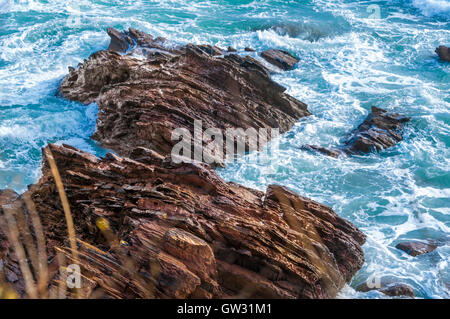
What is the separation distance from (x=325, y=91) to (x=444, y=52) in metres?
8.43

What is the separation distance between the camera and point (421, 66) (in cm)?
2233

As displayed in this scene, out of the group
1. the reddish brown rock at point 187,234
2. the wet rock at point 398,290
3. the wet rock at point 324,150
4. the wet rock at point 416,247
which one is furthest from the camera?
the wet rock at point 324,150

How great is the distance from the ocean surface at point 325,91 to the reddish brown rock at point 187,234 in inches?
61.7

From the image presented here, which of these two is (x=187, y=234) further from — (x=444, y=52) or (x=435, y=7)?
(x=435, y=7)

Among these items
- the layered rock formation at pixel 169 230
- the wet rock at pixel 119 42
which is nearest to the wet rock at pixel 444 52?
the layered rock formation at pixel 169 230

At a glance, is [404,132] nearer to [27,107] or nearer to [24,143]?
[24,143]

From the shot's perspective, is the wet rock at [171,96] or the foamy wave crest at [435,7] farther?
the foamy wave crest at [435,7]

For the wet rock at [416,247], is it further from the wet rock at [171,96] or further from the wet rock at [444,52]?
the wet rock at [444,52]

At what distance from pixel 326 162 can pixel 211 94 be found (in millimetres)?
5269

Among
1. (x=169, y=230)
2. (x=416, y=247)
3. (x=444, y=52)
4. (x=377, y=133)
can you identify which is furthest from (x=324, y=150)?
(x=444, y=52)

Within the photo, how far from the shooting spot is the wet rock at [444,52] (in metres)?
22.5

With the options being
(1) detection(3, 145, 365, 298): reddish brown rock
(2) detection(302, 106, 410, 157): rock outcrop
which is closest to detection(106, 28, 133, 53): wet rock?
(2) detection(302, 106, 410, 157): rock outcrop

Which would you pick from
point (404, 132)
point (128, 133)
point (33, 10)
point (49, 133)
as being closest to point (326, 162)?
point (404, 132)

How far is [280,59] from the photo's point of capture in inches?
898
